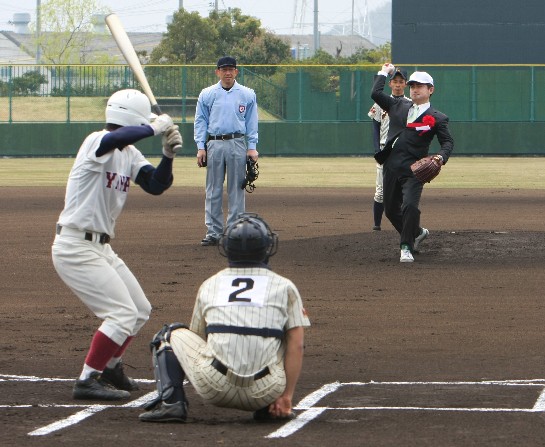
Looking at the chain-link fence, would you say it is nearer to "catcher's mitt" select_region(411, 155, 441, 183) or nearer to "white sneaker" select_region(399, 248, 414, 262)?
"white sneaker" select_region(399, 248, 414, 262)

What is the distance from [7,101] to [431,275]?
1111 inches

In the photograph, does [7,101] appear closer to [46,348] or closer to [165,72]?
[165,72]

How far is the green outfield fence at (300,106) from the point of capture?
35812 millimetres

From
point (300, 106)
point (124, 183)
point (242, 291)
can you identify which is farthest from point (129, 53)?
point (300, 106)

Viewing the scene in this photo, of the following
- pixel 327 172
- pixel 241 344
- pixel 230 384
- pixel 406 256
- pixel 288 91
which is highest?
pixel 288 91

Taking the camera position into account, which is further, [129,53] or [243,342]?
[129,53]

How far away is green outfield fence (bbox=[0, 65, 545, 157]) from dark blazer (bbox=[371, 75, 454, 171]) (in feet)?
75.6

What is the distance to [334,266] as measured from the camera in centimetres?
1226

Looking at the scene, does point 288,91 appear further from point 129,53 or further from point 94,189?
point 94,189

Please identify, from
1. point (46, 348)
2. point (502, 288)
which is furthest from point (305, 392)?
point (502, 288)

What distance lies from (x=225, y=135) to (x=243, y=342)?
803cm

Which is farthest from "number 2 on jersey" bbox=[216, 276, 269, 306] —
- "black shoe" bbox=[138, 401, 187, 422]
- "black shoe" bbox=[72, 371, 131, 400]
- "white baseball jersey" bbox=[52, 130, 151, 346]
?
"black shoe" bbox=[72, 371, 131, 400]

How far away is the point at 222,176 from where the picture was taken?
1360cm

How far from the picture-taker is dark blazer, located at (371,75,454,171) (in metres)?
12.1
